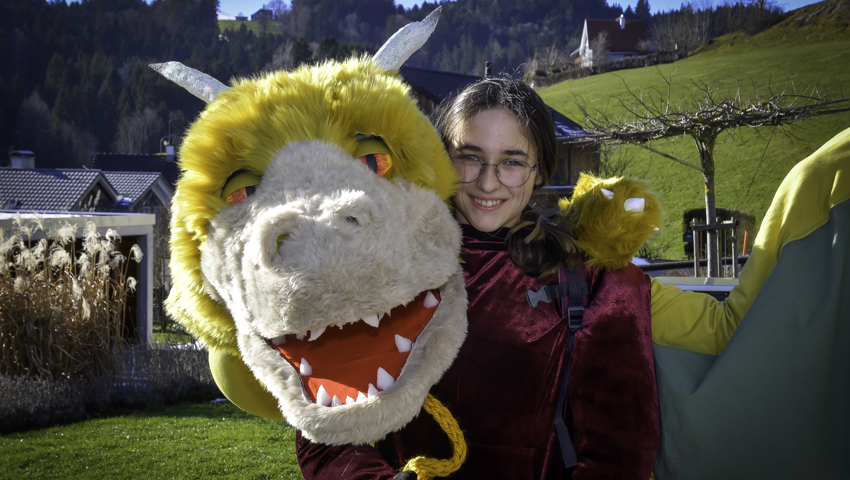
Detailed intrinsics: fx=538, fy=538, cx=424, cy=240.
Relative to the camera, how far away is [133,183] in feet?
88.3

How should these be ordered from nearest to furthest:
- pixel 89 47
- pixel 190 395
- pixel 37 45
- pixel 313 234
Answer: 1. pixel 313 234
2. pixel 190 395
3. pixel 37 45
4. pixel 89 47

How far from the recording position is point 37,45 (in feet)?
183

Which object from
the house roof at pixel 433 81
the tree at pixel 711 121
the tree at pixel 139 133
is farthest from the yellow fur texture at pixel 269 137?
the tree at pixel 139 133

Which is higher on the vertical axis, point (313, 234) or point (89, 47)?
point (89, 47)

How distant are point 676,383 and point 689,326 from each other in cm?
16

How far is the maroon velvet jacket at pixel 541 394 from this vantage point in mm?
1313

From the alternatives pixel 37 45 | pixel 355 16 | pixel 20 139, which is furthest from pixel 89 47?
pixel 355 16

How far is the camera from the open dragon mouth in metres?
1.08

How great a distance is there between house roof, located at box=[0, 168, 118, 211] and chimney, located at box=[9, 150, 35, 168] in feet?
13.8

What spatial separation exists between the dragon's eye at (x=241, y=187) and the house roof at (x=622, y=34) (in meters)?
66.0

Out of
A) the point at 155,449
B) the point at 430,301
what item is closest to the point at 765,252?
the point at 430,301

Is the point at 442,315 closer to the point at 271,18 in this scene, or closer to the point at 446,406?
the point at 446,406

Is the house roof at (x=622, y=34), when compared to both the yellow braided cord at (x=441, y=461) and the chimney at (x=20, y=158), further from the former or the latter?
the yellow braided cord at (x=441, y=461)

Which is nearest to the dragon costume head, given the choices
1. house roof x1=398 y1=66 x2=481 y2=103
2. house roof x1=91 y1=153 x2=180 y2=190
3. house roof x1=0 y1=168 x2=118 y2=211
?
house roof x1=398 y1=66 x2=481 y2=103
